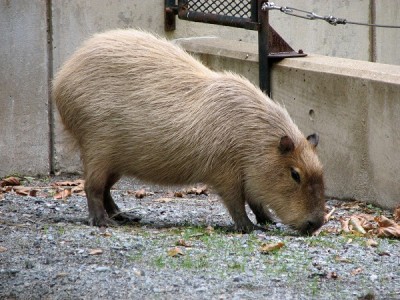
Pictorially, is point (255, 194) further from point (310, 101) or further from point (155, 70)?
point (310, 101)

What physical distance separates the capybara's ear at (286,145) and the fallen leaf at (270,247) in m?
0.91

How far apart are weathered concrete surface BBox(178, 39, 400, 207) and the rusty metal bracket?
0.32 feet

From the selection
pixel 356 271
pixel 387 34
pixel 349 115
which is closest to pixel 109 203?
pixel 349 115

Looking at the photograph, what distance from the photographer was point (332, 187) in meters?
8.18

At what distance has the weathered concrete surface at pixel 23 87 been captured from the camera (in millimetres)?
8438

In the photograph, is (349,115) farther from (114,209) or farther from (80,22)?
(80,22)

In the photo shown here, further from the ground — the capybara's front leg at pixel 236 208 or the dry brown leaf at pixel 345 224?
the capybara's front leg at pixel 236 208

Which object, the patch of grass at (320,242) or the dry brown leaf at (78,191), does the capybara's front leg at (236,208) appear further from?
the dry brown leaf at (78,191)

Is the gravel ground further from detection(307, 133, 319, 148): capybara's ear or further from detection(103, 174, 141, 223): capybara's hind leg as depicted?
detection(307, 133, 319, 148): capybara's ear

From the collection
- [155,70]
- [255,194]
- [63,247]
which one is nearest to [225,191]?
[255,194]

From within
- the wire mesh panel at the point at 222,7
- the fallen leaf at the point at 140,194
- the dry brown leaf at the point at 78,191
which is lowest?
the fallen leaf at the point at 140,194

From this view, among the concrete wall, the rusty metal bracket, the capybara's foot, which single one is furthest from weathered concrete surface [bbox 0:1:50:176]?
the capybara's foot

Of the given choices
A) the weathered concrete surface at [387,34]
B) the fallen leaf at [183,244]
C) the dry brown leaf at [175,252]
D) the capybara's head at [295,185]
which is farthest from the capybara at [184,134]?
the weathered concrete surface at [387,34]

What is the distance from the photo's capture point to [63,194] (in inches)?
313
